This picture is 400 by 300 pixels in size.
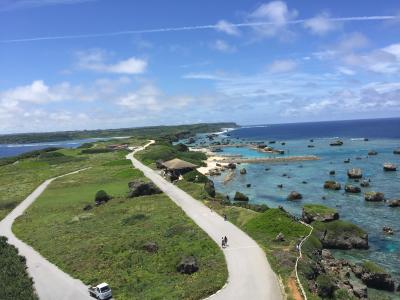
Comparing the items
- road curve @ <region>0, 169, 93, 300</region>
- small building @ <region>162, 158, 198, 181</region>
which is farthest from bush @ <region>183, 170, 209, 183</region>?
road curve @ <region>0, 169, 93, 300</region>

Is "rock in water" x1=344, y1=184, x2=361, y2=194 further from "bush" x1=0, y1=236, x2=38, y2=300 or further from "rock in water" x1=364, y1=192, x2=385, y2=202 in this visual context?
"bush" x1=0, y1=236, x2=38, y2=300

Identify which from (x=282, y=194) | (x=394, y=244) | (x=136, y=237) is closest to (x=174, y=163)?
(x=282, y=194)

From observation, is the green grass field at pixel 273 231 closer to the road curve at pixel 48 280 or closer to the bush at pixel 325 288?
the bush at pixel 325 288

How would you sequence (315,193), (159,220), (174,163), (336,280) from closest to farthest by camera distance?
(336,280), (159,220), (315,193), (174,163)

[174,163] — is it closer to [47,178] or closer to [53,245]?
[47,178]

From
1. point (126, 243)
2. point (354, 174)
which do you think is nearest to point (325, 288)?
point (126, 243)

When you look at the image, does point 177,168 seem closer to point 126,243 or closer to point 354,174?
point 354,174
